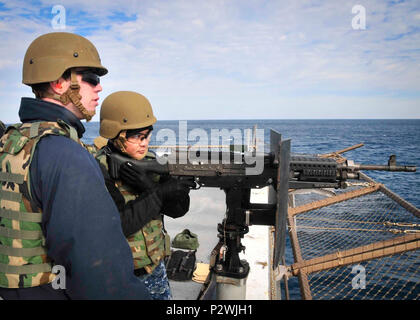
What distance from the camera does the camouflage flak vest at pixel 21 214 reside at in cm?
135

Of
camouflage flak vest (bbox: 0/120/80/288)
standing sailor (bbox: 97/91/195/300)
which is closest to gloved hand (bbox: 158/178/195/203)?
standing sailor (bbox: 97/91/195/300)

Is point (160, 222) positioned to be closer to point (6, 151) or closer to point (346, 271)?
point (6, 151)

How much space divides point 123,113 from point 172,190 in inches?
38.8

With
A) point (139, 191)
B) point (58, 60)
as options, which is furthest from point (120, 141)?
point (58, 60)

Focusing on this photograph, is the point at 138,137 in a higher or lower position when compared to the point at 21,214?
higher

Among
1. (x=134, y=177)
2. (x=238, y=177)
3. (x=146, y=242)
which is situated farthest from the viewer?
(x=238, y=177)

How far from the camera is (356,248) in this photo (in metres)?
4.87

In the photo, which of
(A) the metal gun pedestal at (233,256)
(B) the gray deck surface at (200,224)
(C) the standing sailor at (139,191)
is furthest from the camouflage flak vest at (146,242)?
(B) the gray deck surface at (200,224)

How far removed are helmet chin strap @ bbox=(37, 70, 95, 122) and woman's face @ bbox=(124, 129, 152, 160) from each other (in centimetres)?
136

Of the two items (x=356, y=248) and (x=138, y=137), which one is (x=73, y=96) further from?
(x=356, y=248)

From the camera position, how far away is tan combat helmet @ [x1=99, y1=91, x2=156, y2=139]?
2916mm

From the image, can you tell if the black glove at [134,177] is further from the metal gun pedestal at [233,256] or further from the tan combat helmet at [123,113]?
the metal gun pedestal at [233,256]

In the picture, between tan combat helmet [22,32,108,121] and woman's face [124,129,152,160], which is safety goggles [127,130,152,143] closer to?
woman's face [124,129,152,160]
